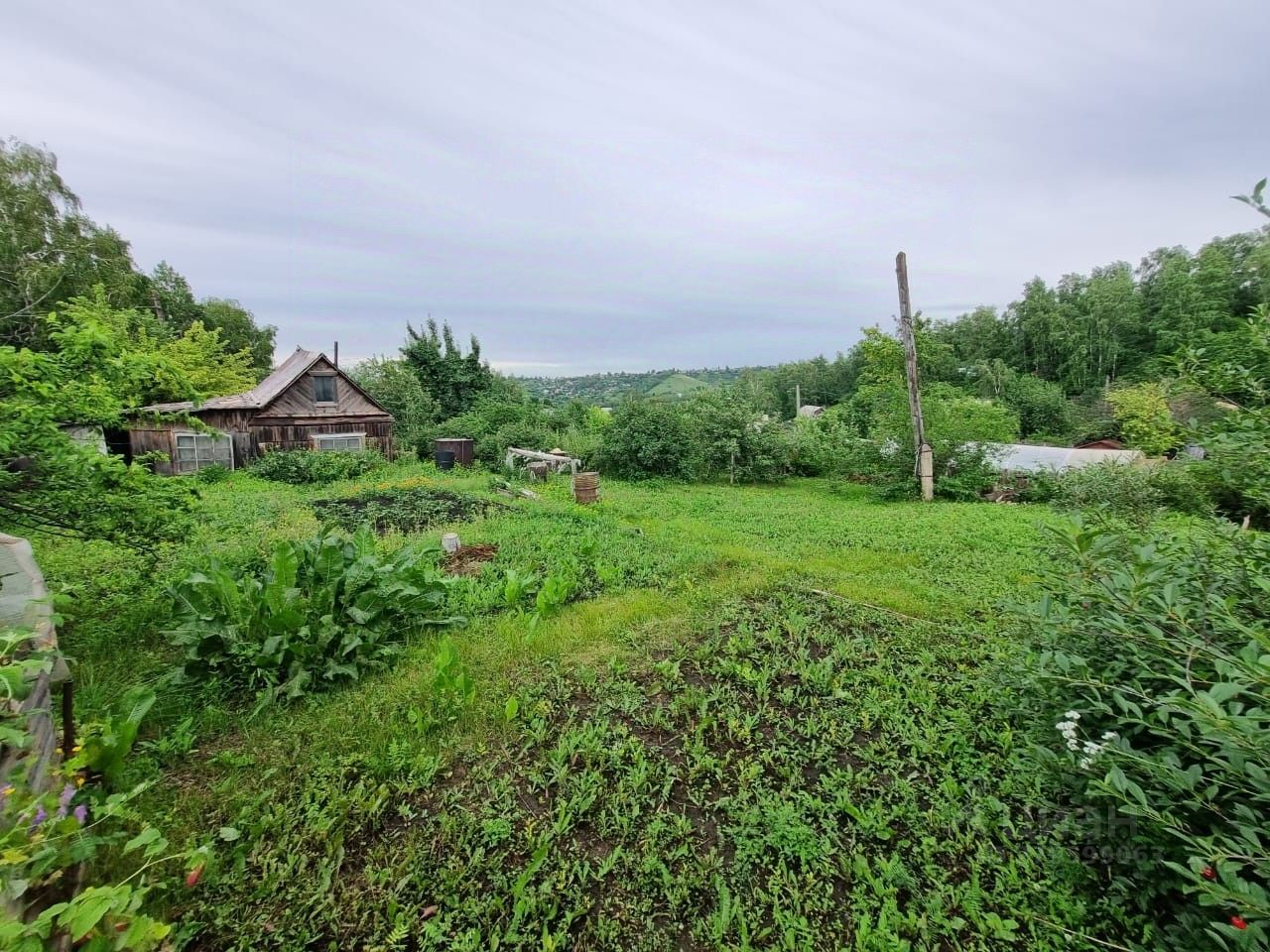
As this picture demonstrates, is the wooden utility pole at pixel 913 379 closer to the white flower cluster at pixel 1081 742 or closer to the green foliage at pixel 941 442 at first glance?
the green foliage at pixel 941 442

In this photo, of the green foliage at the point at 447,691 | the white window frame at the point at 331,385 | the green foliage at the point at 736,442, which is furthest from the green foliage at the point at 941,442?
the white window frame at the point at 331,385

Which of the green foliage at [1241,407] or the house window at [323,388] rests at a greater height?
the house window at [323,388]

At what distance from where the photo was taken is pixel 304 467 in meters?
12.6

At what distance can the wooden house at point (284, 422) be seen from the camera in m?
13.2

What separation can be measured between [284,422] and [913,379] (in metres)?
16.6

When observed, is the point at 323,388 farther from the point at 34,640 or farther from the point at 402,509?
the point at 34,640

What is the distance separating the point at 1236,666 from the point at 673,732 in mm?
2220

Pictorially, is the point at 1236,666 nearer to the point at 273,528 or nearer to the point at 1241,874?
the point at 1241,874

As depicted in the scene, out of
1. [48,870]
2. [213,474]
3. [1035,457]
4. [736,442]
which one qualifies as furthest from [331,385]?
[1035,457]

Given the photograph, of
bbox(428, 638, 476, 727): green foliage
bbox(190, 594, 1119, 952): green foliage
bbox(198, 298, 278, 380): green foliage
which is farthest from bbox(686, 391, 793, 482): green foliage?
bbox(198, 298, 278, 380): green foliage

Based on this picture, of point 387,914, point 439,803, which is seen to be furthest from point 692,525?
point 387,914

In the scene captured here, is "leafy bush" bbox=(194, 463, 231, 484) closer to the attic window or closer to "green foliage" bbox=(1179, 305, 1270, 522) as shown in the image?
the attic window

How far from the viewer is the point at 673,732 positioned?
276 cm

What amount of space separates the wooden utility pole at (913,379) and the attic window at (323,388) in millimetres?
15694
